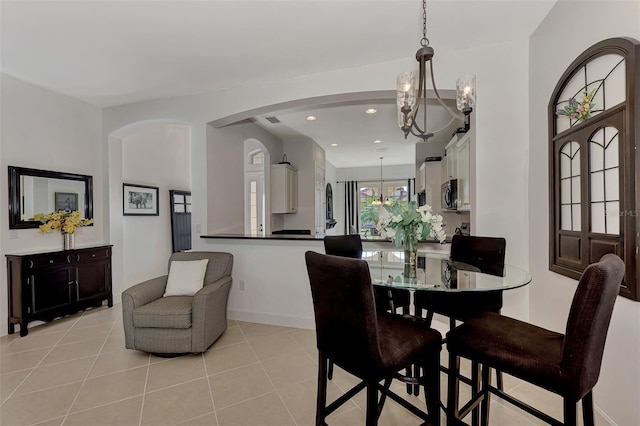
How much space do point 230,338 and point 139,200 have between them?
9.35 ft

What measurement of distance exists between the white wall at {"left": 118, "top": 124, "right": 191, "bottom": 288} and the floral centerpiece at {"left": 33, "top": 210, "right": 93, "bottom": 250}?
79cm

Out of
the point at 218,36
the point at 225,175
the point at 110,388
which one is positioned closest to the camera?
the point at 110,388

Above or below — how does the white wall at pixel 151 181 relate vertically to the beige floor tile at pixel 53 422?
above

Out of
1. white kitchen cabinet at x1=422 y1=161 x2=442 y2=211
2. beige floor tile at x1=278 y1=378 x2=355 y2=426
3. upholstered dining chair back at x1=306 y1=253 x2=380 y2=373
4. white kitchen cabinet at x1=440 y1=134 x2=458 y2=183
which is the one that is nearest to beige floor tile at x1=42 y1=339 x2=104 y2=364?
beige floor tile at x1=278 y1=378 x2=355 y2=426

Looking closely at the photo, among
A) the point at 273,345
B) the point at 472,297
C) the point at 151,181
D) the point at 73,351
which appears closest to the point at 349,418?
the point at 472,297

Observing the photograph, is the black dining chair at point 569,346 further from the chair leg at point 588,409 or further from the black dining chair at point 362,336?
the black dining chair at point 362,336

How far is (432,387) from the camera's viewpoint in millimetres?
1551

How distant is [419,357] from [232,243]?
2654mm

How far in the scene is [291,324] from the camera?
341cm

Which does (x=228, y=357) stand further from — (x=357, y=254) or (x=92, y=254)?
(x=92, y=254)

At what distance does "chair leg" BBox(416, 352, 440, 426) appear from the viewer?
1.53 m

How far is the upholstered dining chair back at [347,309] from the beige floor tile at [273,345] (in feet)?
4.66

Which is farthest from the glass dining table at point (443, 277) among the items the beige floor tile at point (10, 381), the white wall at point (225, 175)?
the beige floor tile at point (10, 381)

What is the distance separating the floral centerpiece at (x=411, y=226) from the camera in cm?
200
